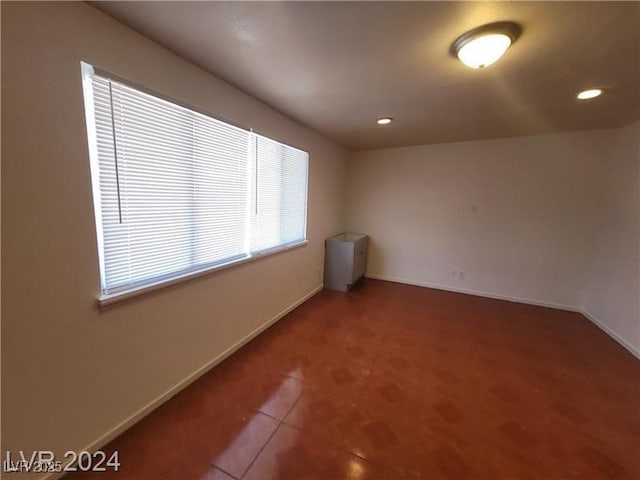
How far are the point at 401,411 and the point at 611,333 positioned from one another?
297cm

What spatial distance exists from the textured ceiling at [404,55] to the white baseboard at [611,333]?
2.34 metres

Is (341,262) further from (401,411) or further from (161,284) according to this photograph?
(161,284)

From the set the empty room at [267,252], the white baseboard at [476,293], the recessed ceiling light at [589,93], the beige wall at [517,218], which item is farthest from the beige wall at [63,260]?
the white baseboard at [476,293]

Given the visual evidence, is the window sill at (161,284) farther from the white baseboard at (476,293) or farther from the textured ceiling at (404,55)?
the white baseboard at (476,293)

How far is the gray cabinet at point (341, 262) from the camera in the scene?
389 centimetres

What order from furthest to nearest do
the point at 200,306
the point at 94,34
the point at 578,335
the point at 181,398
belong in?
the point at 578,335 → the point at 200,306 → the point at 181,398 → the point at 94,34

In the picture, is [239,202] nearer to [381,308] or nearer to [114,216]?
[114,216]

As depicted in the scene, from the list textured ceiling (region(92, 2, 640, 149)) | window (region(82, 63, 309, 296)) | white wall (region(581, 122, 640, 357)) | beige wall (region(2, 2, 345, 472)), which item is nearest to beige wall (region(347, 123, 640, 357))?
white wall (region(581, 122, 640, 357))

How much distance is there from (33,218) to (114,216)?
1.05 feet

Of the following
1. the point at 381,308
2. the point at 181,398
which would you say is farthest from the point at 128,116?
the point at 381,308

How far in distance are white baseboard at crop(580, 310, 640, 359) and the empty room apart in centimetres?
3

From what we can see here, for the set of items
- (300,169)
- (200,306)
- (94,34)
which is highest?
(94,34)

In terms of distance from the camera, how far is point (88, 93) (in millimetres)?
1271

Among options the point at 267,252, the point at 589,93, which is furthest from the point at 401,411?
the point at 589,93
